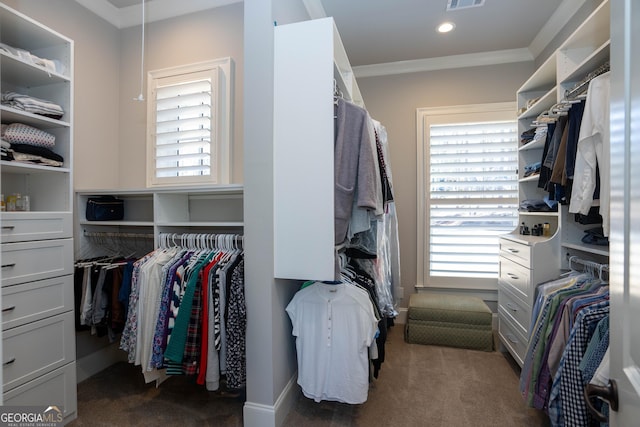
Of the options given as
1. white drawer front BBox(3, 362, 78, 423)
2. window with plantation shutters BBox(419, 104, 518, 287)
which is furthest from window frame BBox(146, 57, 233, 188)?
window with plantation shutters BBox(419, 104, 518, 287)

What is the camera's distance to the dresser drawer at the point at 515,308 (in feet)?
7.20

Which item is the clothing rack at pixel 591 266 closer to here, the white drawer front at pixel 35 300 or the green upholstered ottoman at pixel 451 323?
the green upholstered ottoman at pixel 451 323

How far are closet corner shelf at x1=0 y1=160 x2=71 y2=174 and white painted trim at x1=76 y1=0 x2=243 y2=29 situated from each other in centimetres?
144

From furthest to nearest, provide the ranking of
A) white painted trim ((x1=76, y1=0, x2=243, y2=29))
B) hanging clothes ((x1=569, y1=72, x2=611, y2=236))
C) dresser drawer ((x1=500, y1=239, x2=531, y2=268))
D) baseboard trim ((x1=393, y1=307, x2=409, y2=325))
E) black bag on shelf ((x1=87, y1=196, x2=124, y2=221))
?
baseboard trim ((x1=393, y1=307, x2=409, y2=325)), white painted trim ((x1=76, y1=0, x2=243, y2=29)), black bag on shelf ((x1=87, y1=196, x2=124, y2=221)), dresser drawer ((x1=500, y1=239, x2=531, y2=268)), hanging clothes ((x1=569, y1=72, x2=611, y2=236))

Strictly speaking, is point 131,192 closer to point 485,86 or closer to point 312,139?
point 312,139

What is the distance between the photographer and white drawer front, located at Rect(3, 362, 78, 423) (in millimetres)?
1614

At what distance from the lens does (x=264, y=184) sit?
1.74 metres

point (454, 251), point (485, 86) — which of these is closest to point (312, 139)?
point (454, 251)

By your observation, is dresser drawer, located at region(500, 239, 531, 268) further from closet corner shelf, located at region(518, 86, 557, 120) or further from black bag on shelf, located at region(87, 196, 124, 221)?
black bag on shelf, located at region(87, 196, 124, 221)

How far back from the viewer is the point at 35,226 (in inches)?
67.9

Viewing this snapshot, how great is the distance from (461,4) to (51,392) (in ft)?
12.8

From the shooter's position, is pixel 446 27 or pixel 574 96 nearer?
pixel 574 96

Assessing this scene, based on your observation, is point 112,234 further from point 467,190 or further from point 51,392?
point 467,190

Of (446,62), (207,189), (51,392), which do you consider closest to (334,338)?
(207,189)
